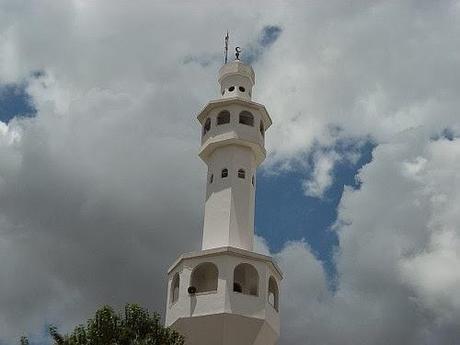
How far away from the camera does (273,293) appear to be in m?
35.6

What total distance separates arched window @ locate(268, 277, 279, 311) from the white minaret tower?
0.05 meters

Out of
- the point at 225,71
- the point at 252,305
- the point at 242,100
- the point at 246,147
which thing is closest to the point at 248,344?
the point at 252,305

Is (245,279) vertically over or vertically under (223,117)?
under

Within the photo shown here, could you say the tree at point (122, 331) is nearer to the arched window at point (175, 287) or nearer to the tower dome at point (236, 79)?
the arched window at point (175, 287)

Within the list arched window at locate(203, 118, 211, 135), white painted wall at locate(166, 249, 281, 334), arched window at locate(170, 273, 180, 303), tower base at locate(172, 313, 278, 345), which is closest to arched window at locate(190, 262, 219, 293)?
white painted wall at locate(166, 249, 281, 334)

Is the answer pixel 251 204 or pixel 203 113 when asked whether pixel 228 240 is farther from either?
pixel 203 113

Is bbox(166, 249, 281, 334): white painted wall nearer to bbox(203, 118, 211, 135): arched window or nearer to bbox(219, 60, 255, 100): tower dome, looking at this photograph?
bbox(203, 118, 211, 135): arched window

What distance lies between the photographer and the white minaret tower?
106 feet

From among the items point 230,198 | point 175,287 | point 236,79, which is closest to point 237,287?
point 175,287

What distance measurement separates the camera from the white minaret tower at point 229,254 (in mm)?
32406

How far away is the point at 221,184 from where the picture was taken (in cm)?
3694

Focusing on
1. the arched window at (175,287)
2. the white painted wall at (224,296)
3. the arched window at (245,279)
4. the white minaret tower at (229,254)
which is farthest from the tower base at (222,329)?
the arched window at (175,287)

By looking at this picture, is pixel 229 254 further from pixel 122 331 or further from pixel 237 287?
pixel 122 331

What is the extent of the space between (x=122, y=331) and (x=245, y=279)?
36.1 ft
